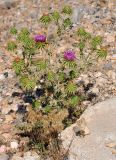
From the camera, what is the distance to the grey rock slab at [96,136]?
6.26 metres

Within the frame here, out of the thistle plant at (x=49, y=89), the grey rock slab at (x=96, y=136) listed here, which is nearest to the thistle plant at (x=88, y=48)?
the thistle plant at (x=49, y=89)

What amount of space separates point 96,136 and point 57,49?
2657mm

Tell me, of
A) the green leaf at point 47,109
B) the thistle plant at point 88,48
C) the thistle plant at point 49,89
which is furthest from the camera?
the green leaf at point 47,109

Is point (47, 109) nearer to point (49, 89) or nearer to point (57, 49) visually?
point (49, 89)

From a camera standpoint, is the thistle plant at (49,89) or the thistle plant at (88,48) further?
the thistle plant at (88,48)

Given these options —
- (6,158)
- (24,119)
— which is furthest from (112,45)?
(6,158)

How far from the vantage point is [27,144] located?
6605 millimetres

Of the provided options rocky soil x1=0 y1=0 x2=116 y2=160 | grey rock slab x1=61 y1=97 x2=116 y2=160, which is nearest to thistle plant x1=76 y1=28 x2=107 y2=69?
rocky soil x1=0 y1=0 x2=116 y2=160

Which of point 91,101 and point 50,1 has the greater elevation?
point 50,1

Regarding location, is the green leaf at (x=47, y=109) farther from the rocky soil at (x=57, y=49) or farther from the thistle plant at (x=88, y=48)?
the thistle plant at (x=88, y=48)

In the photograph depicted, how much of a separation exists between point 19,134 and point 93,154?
46.8 inches

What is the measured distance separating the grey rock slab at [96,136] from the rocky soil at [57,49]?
0.30 meters

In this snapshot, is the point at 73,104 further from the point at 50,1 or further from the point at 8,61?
the point at 50,1

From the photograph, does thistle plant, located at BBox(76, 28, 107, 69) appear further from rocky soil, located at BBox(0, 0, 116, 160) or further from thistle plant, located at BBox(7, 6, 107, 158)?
rocky soil, located at BBox(0, 0, 116, 160)
